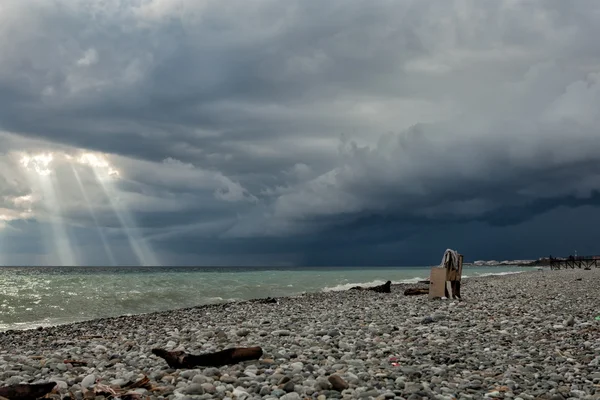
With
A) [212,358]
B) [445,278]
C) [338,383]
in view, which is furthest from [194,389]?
[445,278]

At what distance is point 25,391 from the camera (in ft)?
21.7

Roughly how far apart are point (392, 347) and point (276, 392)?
374cm

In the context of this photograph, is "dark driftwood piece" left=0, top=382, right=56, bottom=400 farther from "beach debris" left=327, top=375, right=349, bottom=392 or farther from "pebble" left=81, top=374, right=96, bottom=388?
"beach debris" left=327, top=375, right=349, bottom=392

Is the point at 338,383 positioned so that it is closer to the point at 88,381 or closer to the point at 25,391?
the point at 88,381

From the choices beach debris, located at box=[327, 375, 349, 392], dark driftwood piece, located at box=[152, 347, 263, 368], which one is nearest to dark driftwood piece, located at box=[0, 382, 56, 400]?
dark driftwood piece, located at box=[152, 347, 263, 368]

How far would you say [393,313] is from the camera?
16.2 m

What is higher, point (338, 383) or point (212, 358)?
point (212, 358)

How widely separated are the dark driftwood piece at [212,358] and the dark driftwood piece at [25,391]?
1992 mm

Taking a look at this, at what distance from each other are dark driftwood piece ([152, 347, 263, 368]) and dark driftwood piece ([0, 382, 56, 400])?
1992 mm

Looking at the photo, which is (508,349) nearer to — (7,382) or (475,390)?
(475,390)

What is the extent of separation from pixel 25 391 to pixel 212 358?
8.76 feet

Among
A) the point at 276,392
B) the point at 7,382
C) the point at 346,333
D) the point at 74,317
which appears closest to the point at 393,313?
the point at 346,333

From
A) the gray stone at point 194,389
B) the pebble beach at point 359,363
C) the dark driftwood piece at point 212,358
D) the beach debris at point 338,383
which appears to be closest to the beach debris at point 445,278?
the pebble beach at point 359,363

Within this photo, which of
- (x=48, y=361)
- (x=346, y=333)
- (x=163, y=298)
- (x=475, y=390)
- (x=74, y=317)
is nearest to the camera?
(x=475, y=390)
